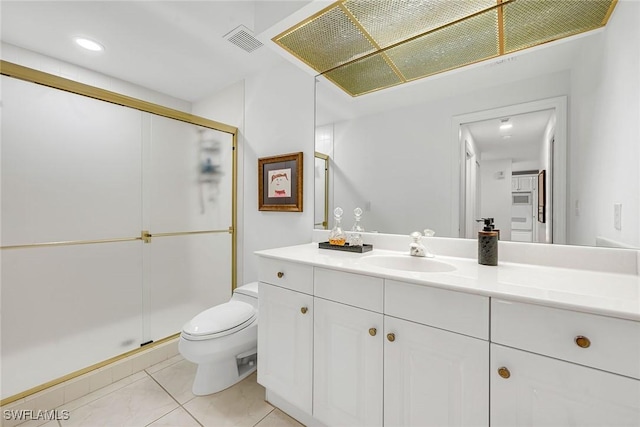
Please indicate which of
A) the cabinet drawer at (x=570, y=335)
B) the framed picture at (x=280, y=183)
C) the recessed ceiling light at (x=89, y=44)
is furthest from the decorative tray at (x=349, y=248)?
the recessed ceiling light at (x=89, y=44)

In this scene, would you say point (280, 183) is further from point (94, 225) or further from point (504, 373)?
point (504, 373)

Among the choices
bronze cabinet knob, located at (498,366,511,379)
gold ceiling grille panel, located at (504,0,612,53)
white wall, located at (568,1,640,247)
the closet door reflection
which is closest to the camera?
bronze cabinet knob, located at (498,366,511,379)

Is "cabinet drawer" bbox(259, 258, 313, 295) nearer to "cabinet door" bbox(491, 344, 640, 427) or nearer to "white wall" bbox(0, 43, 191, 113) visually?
"cabinet door" bbox(491, 344, 640, 427)

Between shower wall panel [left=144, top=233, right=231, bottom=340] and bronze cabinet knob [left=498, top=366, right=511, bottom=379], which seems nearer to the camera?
bronze cabinet knob [left=498, top=366, right=511, bottom=379]

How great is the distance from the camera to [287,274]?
1325mm

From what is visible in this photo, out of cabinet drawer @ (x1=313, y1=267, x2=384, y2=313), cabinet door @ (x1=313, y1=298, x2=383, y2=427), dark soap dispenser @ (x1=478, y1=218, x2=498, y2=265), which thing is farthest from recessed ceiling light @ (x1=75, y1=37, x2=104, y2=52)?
dark soap dispenser @ (x1=478, y1=218, x2=498, y2=265)

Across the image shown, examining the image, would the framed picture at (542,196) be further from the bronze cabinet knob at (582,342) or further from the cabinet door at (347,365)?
the cabinet door at (347,365)

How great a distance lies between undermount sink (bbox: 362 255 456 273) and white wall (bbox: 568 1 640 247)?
22.3 inches

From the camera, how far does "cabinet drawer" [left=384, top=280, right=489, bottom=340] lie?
823 mm

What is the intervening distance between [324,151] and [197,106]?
5.87 ft

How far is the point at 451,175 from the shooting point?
A: 1392 millimetres

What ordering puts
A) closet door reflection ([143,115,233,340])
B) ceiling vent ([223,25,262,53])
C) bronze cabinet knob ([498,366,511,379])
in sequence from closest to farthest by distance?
1. bronze cabinet knob ([498,366,511,379])
2. ceiling vent ([223,25,262,53])
3. closet door reflection ([143,115,233,340])

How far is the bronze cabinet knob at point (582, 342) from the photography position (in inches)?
26.5

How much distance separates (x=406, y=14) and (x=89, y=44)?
2.15m
